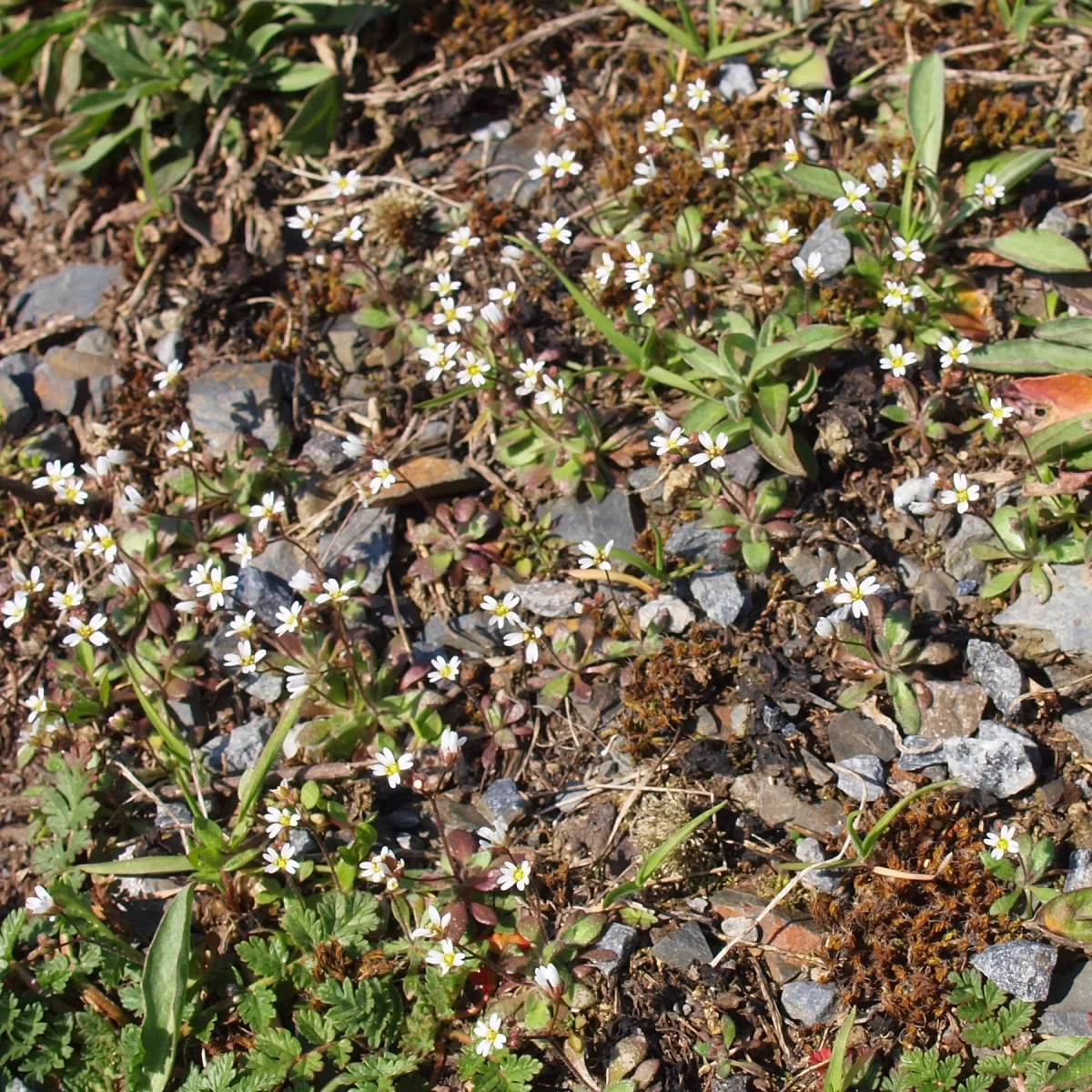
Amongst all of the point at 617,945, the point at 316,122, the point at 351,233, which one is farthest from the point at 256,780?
the point at 316,122

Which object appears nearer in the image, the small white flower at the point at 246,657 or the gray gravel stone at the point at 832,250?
the small white flower at the point at 246,657

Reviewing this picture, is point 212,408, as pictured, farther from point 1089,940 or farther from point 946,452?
point 1089,940

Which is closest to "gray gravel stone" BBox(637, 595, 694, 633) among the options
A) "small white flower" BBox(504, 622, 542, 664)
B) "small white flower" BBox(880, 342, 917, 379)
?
"small white flower" BBox(504, 622, 542, 664)

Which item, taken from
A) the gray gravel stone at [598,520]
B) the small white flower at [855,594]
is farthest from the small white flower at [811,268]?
→ the small white flower at [855,594]

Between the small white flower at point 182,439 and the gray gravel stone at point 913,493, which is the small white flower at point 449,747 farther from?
the gray gravel stone at point 913,493

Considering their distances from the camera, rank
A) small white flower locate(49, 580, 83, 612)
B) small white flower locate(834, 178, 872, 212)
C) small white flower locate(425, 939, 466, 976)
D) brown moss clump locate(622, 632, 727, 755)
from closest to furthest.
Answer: small white flower locate(425, 939, 466, 976) < brown moss clump locate(622, 632, 727, 755) < small white flower locate(834, 178, 872, 212) < small white flower locate(49, 580, 83, 612)

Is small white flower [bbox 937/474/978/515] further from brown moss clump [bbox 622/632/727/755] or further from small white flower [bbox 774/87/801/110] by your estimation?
small white flower [bbox 774/87/801/110]

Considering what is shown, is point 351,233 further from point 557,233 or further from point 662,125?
point 662,125
